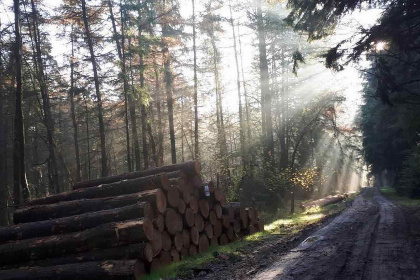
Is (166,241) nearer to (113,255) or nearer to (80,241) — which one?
(113,255)

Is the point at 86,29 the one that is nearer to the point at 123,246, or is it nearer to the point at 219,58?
the point at 219,58

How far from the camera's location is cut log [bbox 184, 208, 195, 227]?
30.9 feet

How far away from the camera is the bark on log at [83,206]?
8523 millimetres

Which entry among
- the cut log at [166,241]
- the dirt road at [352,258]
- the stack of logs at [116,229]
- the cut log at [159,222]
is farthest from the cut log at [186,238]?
the dirt road at [352,258]

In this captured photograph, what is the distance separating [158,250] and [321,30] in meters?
9.32

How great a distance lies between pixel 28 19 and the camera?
19.4m

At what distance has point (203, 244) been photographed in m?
10.1

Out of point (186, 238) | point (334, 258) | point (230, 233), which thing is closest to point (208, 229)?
point (186, 238)

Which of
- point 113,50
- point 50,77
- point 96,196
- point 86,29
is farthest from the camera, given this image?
point 50,77

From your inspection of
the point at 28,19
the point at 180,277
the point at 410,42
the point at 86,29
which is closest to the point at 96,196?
the point at 180,277

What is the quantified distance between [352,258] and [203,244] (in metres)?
4.17

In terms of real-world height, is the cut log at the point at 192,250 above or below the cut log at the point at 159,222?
below

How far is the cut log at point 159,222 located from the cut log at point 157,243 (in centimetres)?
11

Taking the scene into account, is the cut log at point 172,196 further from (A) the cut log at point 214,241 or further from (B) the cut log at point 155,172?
(A) the cut log at point 214,241
